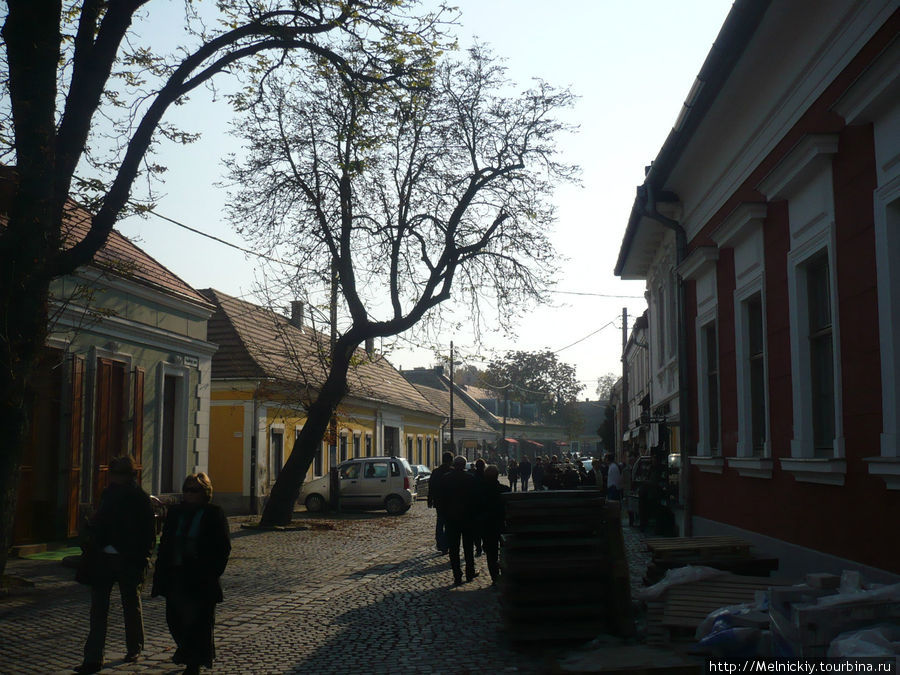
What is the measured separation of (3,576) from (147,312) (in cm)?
960

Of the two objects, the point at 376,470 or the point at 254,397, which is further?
the point at 376,470

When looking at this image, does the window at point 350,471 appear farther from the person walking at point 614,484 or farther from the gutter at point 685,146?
the gutter at point 685,146

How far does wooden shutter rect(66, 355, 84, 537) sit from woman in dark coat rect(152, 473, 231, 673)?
1070 centimetres

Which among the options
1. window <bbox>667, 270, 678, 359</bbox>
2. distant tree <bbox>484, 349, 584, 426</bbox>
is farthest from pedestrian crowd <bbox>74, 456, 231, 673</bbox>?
distant tree <bbox>484, 349, 584, 426</bbox>

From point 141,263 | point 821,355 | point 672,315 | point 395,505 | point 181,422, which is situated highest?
point 141,263

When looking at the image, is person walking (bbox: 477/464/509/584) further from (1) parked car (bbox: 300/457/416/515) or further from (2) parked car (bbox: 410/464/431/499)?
(2) parked car (bbox: 410/464/431/499)

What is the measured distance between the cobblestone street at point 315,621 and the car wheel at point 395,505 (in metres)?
11.8

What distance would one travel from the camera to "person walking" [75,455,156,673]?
25.6 ft

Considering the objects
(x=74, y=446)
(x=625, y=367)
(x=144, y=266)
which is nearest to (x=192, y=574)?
(x=74, y=446)

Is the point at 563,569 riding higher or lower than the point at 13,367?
lower

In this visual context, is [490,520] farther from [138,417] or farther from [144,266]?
[144,266]

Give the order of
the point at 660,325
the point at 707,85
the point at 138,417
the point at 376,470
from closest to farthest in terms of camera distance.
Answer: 1. the point at 707,85
2. the point at 138,417
3. the point at 660,325
4. the point at 376,470

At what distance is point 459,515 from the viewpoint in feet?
42.7

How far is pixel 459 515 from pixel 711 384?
429 cm
